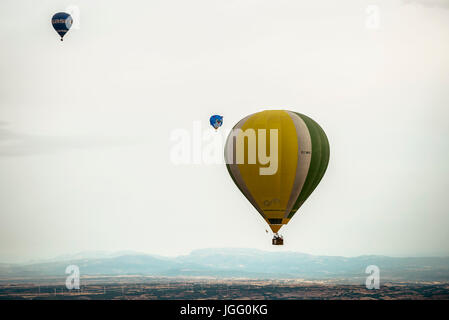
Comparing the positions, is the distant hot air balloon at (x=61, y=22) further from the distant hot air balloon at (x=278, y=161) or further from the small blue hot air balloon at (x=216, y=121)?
the distant hot air balloon at (x=278, y=161)

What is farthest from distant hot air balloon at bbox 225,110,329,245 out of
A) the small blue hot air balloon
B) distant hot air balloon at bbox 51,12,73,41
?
distant hot air balloon at bbox 51,12,73,41

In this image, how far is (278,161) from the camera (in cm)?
6850

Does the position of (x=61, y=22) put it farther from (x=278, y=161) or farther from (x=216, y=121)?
(x=278, y=161)

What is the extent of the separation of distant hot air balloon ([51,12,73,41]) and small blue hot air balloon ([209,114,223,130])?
744 inches

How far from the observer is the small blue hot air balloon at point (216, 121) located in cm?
9419

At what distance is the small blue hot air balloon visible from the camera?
94.2 m

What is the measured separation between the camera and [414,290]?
19825 cm

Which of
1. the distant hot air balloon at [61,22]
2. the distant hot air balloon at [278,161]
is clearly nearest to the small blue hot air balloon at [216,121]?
the distant hot air balloon at [61,22]

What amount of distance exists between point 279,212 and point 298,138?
575 cm

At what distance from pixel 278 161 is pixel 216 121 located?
26.9 metres

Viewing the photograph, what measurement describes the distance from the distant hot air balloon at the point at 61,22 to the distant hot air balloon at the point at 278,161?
35790 millimetres
